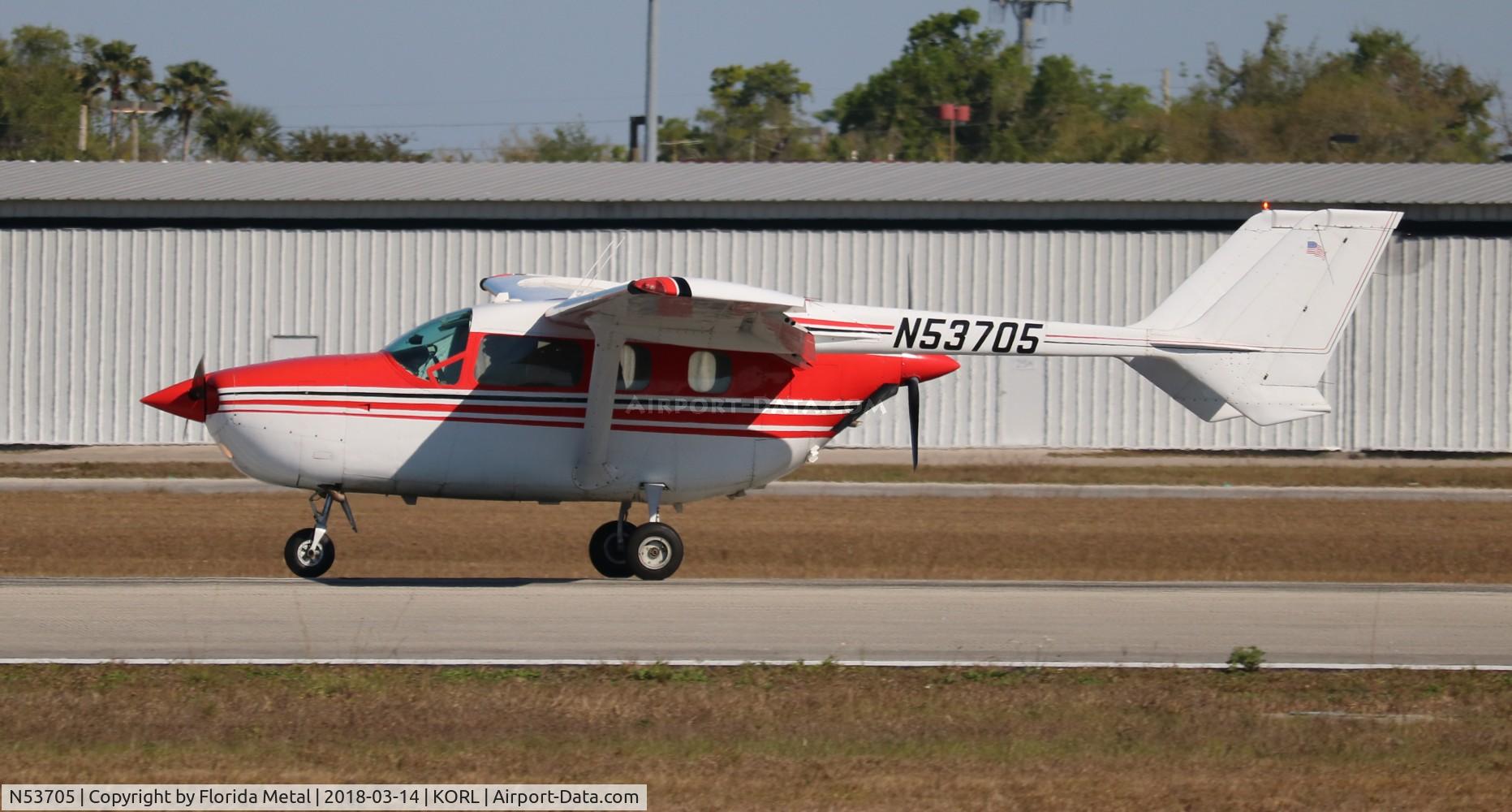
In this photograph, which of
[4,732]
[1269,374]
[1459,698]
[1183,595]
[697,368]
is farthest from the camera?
[1269,374]

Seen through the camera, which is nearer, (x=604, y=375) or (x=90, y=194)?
(x=604, y=375)

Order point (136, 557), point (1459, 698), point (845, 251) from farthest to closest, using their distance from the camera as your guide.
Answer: point (845, 251) → point (136, 557) → point (1459, 698)

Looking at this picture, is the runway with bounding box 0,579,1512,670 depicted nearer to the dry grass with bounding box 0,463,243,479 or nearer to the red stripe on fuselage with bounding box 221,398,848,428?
the red stripe on fuselage with bounding box 221,398,848,428

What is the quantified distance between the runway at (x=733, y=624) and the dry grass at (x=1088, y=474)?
12.9 meters

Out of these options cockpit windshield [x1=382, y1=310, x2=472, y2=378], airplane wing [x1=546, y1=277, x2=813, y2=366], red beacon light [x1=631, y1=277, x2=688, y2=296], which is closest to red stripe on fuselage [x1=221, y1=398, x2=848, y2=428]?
cockpit windshield [x1=382, y1=310, x2=472, y2=378]

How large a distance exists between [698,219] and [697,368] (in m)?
16.5

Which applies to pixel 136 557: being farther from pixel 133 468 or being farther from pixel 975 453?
pixel 975 453

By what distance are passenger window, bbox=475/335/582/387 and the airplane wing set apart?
294 mm

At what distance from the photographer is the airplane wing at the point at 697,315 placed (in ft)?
40.4

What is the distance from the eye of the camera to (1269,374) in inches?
582

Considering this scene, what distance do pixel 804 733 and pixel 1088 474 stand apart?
1940 centimetres

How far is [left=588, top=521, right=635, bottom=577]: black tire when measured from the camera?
14383 mm

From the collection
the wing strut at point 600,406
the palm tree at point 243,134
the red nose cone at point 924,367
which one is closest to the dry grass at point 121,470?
the wing strut at point 600,406

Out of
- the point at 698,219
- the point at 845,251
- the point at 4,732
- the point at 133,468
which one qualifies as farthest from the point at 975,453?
the point at 4,732
